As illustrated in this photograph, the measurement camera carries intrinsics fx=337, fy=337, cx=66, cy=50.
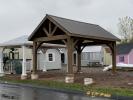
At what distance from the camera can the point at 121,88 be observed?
1902cm

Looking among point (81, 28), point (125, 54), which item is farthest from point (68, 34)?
point (125, 54)

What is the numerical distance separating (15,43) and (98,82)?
10.7 metres

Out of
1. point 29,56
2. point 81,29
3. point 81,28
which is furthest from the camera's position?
point 29,56

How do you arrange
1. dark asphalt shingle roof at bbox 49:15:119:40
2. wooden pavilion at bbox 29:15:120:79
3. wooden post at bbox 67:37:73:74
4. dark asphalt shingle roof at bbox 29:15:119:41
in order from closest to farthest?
wooden post at bbox 67:37:73:74 → wooden pavilion at bbox 29:15:120:79 → dark asphalt shingle roof at bbox 29:15:119:41 → dark asphalt shingle roof at bbox 49:15:119:40

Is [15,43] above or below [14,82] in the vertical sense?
above

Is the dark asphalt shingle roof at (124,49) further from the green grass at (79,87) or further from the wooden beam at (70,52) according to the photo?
the wooden beam at (70,52)

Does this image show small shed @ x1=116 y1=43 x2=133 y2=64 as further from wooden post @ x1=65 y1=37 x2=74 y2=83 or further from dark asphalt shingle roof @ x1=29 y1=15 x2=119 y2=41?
wooden post @ x1=65 y1=37 x2=74 y2=83

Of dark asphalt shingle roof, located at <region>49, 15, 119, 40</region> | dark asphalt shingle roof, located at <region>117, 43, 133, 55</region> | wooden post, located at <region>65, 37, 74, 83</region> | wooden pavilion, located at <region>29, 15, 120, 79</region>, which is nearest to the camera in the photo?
wooden post, located at <region>65, 37, 74, 83</region>

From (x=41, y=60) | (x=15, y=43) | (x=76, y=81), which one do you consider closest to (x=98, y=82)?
(x=76, y=81)

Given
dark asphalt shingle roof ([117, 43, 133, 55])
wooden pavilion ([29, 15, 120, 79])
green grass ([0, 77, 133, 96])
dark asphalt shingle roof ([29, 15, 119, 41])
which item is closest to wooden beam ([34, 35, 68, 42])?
wooden pavilion ([29, 15, 120, 79])

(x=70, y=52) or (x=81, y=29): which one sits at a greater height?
(x=81, y=29)

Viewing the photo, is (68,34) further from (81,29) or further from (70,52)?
(81,29)

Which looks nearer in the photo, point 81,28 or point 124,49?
point 81,28

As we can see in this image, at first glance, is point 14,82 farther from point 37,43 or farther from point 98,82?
point 98,82
